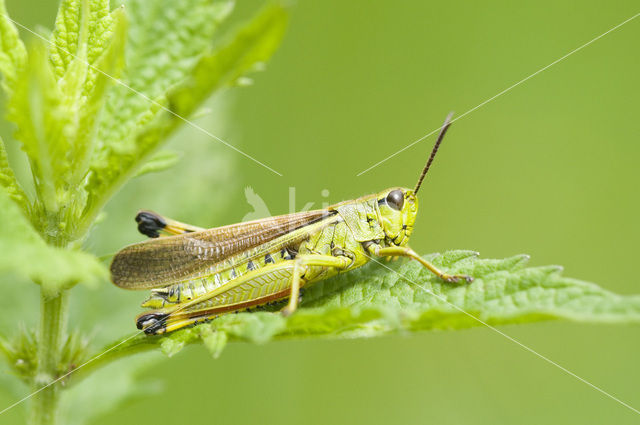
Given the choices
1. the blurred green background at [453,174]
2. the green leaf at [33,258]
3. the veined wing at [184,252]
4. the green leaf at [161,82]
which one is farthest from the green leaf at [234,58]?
the blurred green background at [453,174]

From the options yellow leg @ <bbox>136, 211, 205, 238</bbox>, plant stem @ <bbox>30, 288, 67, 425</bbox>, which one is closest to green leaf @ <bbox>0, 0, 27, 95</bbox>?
plant stem @ <bbox>30, 288, 67, 425</bbox>

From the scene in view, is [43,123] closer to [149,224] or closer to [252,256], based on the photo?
[149,224]

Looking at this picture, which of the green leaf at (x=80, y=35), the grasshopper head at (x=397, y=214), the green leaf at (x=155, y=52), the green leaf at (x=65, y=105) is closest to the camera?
the green leaf at (x=65, y=105)

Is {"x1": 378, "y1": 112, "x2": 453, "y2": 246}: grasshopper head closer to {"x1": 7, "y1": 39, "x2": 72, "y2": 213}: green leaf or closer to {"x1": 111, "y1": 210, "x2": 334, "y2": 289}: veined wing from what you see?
{"x1": 111, "y1": 210, "x2": 334, "y2": 289}: veined wing

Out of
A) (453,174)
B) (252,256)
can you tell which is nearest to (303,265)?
(252,256)

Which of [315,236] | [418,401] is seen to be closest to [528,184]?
[418,401]

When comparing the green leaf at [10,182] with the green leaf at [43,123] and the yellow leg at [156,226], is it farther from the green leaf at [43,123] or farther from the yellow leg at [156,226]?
the yellow leg at [156,226]
